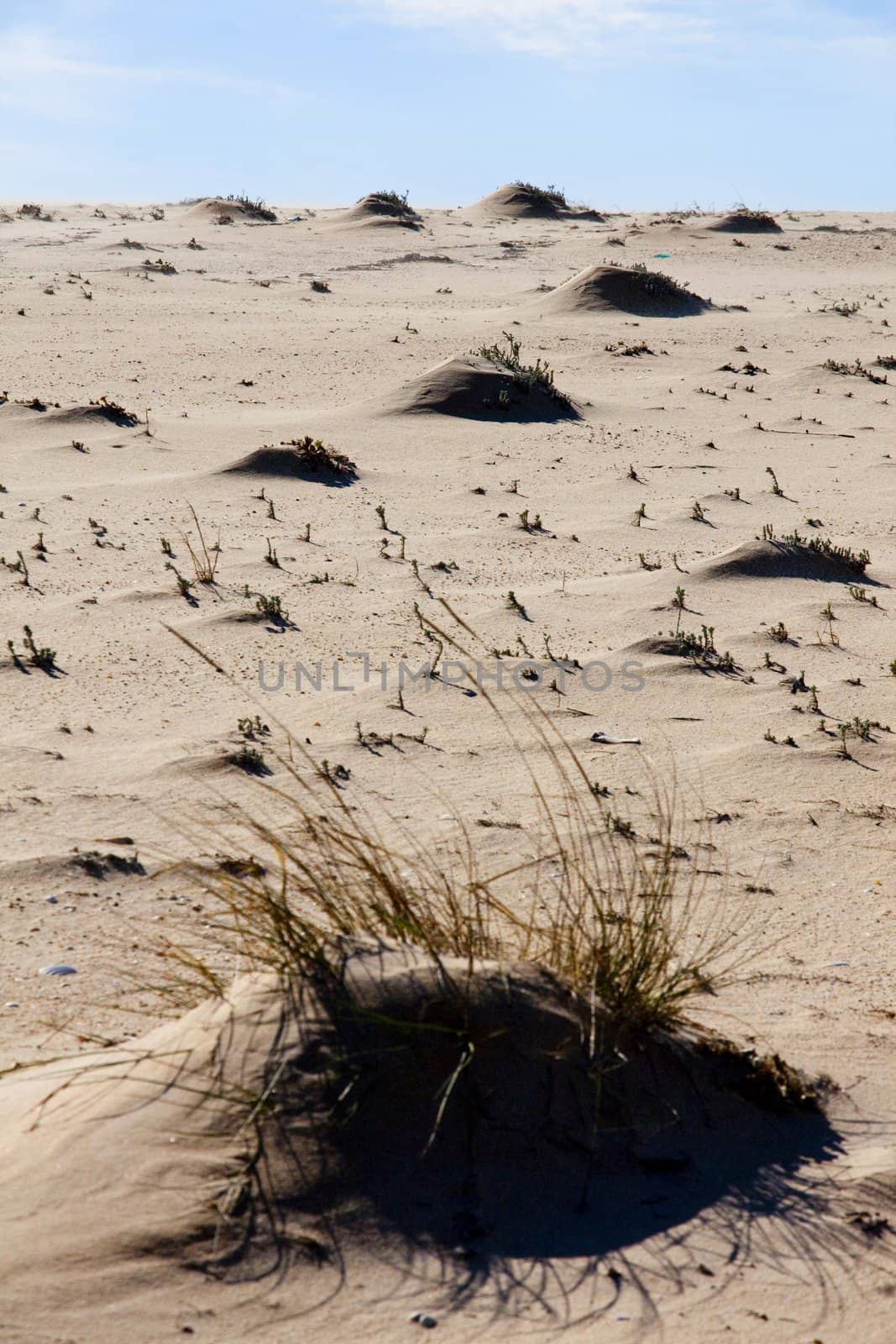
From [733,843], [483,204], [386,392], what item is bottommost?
[733,843]

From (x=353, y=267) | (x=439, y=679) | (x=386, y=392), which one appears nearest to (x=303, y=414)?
(x=386, y=392)

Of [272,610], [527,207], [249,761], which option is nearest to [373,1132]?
[249,761]

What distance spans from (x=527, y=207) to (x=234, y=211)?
4410 millimetres

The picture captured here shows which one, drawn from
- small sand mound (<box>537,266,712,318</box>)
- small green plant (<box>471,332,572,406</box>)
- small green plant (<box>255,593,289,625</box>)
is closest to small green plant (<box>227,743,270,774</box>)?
small green plant (<box>255,593,289,625</box>)

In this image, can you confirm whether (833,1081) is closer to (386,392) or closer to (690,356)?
(386,392)

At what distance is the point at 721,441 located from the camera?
27.5ft

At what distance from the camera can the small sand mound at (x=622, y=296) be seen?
12.0 metres

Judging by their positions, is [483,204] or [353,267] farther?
[483,204]

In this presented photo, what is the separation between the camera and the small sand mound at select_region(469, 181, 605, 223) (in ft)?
63.9

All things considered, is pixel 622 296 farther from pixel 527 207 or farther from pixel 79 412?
pixel 527 207

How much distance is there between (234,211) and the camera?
19.1m

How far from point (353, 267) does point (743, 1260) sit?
14.0 metres

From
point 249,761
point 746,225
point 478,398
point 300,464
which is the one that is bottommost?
point 249,761

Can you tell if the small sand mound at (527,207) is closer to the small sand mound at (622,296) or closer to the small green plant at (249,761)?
the small sand mound at (622,296)
